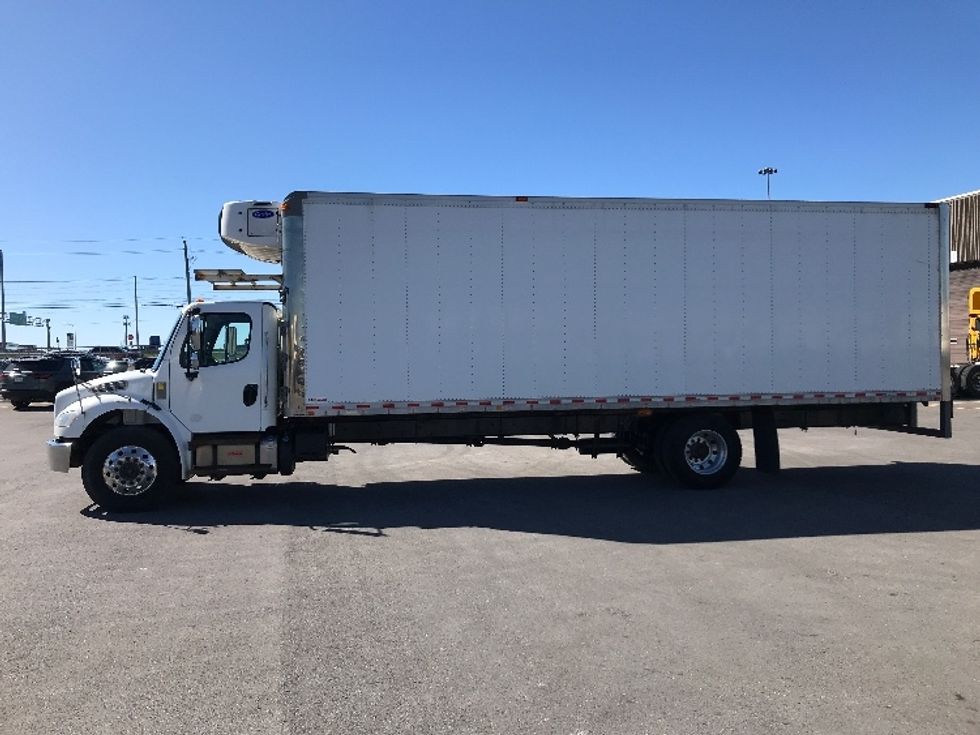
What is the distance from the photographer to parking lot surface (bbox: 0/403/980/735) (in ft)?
12.5

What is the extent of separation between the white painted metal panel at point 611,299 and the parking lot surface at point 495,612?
1.59 m

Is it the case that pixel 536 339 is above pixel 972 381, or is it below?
above

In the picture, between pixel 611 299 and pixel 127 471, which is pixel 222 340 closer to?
pixel 127 471

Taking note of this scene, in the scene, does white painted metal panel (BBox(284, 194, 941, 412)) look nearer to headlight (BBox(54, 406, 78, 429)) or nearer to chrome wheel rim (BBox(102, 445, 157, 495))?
chrome wheel rim (BBox(102, 445, 157, 495))

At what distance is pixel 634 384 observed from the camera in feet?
31.9

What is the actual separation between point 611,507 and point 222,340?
5.27 meters

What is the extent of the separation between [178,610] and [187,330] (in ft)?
15.3

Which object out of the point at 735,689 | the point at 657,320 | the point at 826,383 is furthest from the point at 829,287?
the point at 735,689

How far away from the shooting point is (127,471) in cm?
869

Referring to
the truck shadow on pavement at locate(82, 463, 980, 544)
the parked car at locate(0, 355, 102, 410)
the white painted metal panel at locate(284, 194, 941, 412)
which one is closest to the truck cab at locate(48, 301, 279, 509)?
the truck shadow on pavement at locate(82, 463, 980, 544)

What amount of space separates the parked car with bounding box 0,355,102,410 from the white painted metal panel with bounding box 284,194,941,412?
19.7m

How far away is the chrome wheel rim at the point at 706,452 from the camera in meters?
10.0

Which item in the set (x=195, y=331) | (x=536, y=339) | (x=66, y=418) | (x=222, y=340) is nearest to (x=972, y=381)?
(x=536, y=339)

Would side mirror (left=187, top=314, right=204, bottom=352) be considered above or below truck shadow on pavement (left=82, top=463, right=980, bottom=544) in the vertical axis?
above
